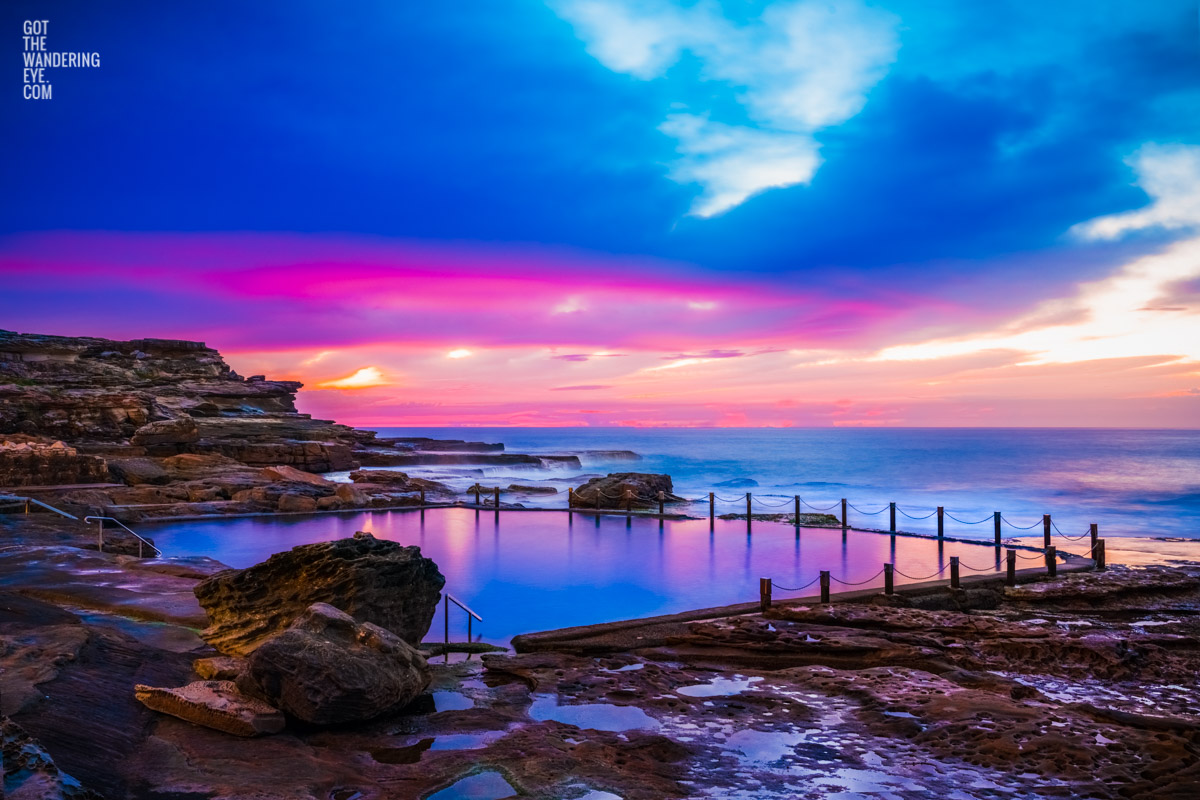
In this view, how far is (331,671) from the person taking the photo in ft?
21.7

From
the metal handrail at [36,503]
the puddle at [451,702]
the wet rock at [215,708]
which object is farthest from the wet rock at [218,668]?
the metal handrail at [36,503]

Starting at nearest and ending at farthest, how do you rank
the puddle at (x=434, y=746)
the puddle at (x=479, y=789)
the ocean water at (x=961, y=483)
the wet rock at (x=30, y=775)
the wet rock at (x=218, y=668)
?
1. the wet rock at (x=30, y=775)
2. the puddle at (x=479, y=789)
3. the puddle at (x=434, y=746)
4. the wet rock at (x=218, y=668)
5. the ocean water at (x=961, y=483)

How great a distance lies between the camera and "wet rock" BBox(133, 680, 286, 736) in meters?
6.06

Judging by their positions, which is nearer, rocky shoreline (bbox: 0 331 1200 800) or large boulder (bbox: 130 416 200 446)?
rocky shoreline (bbox: 0 331 1200 800)

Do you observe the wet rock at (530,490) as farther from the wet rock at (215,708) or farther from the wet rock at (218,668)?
the wet rock at (215,708)

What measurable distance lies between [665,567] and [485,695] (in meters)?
11.8

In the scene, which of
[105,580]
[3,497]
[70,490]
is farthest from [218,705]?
[70,490]

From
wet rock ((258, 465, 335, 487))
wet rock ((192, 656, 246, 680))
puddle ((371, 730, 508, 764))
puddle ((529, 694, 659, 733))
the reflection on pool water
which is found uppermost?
wet rock ((258, 465, 335, 487))

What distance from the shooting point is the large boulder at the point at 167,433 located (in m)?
34.1

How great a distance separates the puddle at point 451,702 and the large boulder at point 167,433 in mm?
32214

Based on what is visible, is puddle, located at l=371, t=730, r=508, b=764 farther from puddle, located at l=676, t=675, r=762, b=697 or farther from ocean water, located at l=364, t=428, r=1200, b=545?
ocean water, located at l=364, t=428, r=1200, b=545

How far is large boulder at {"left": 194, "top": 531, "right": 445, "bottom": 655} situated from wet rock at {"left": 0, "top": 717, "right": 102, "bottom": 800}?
4.17 meters

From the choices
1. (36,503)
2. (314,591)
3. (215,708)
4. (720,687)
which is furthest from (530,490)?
(215,708)

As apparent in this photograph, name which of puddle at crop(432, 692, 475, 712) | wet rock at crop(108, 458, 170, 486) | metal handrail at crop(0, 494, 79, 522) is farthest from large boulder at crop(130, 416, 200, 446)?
puddle at crop(432, 692, 475, 712)
